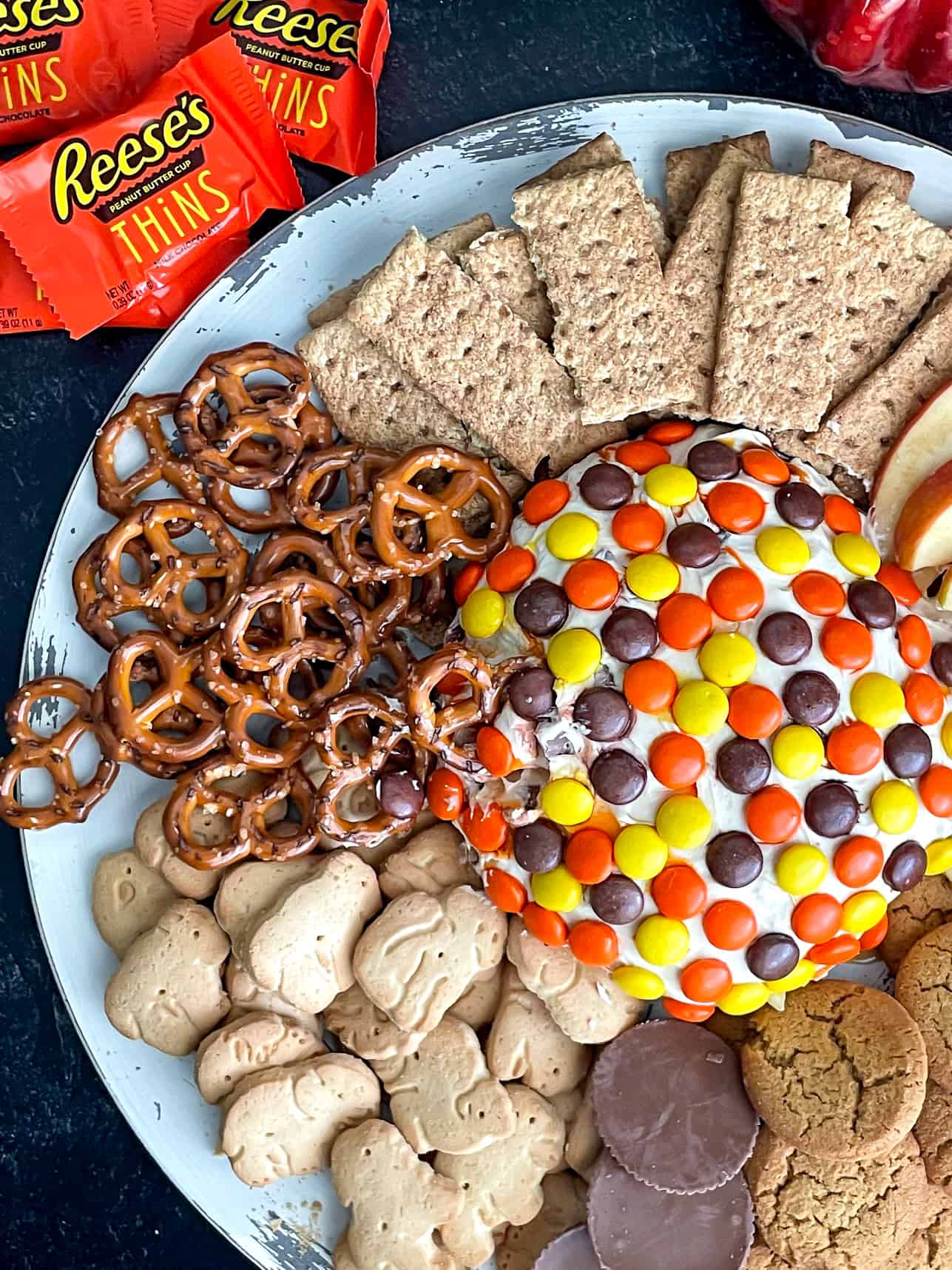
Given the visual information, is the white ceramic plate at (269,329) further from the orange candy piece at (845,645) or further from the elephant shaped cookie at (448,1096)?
the orange candy piece at (845,645)

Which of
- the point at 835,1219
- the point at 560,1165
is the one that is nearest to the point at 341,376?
the point at 560,1165

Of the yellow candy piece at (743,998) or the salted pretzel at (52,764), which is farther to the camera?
the salted pretzel at (52,764)

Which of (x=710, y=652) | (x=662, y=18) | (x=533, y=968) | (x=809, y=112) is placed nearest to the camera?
(x=710, y=652)

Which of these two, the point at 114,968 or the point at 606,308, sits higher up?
the point at 606,308

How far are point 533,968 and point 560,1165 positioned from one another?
297 mm

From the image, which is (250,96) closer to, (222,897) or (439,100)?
(439,100)

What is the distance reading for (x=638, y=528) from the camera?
61.2 inches

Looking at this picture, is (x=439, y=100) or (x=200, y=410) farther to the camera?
(x=439, y=100)

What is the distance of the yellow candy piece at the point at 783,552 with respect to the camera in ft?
5.02

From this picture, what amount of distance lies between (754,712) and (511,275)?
720 millimetres

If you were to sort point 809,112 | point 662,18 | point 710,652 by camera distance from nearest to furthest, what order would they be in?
1. point 710,652
2. point 809,112
3. point 662,18

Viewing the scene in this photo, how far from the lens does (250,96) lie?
180cm

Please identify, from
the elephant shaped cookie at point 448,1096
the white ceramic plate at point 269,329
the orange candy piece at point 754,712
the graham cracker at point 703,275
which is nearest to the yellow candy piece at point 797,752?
the orange candy piece at point 754,712

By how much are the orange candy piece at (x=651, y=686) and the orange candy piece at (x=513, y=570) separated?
0.20 m
